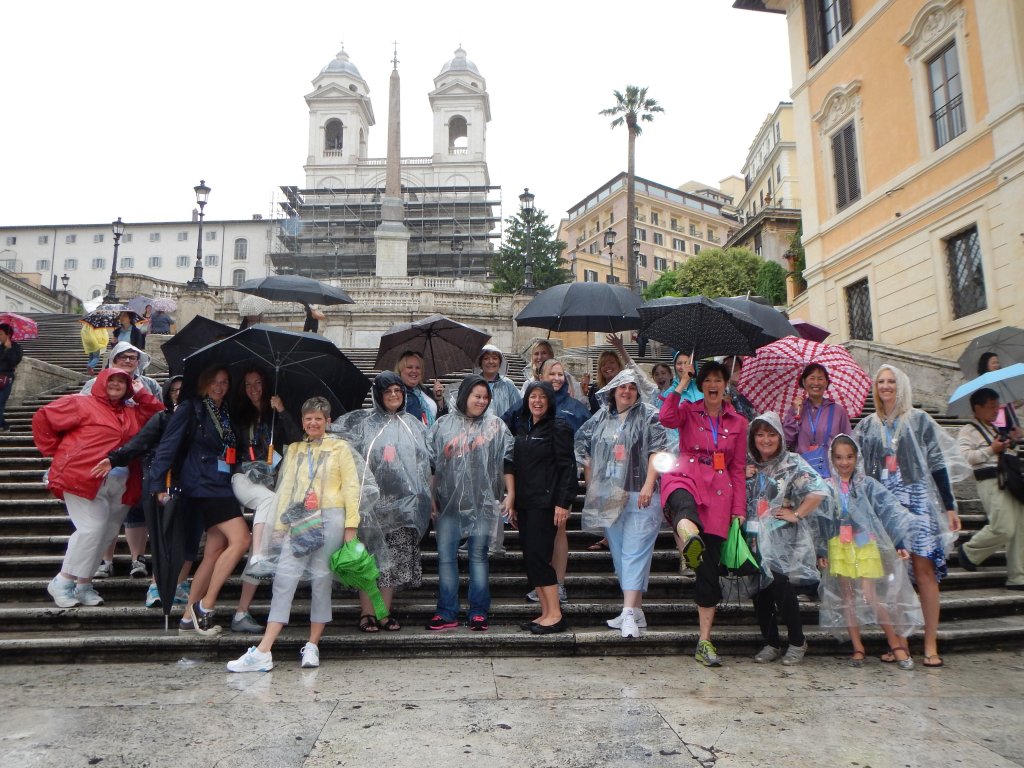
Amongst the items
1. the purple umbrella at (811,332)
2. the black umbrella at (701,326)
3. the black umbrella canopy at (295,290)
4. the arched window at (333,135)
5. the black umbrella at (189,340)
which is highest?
the arched window at (333,135)

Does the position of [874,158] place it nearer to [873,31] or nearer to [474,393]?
[873,31]

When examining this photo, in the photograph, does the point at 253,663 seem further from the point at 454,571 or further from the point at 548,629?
the point at 548,629

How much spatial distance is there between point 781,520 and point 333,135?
7381cm

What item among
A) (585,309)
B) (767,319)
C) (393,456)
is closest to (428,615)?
(393,456)

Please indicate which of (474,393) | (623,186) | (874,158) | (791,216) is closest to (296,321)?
(874,158)

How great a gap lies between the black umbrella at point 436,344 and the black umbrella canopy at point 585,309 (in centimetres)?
55

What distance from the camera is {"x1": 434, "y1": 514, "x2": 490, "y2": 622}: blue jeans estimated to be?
528 centimetres

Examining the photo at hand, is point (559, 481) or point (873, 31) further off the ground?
point (873, 31)

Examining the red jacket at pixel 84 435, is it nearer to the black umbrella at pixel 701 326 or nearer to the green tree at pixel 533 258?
the black umbrella at pixel 701 326

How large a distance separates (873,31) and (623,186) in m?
60.8

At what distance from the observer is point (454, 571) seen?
17.6 ft

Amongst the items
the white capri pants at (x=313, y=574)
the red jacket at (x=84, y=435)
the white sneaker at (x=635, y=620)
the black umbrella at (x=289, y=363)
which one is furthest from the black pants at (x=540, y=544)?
the red jacket at (x=84, y=435)

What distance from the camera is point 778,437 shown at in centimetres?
518

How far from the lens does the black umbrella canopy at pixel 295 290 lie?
10.3 metres
